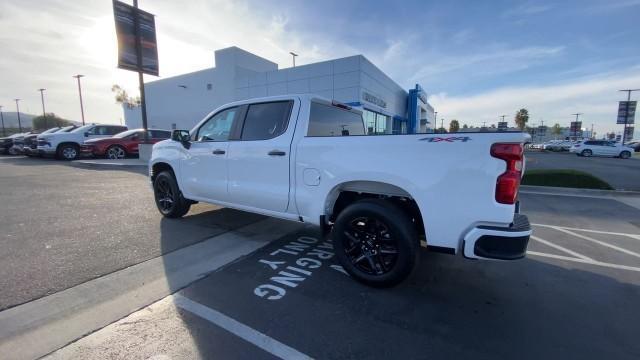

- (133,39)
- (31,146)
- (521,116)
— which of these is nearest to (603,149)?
(133,39)

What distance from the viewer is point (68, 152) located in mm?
15570

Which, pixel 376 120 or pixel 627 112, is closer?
pixel 376 120

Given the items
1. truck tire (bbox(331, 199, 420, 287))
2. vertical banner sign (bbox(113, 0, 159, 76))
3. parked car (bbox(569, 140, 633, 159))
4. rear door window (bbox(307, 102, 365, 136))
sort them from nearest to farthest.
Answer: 1. truck tire (bbox(331, 199, 420, 287))
2. rear door window (bbox(307, 102, 365, 136))
3. vertical banner sign (bbox(113, 0, 159, 76))
4. parked car (bbox(569, 140, 633, 159))

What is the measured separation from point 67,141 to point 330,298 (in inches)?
718

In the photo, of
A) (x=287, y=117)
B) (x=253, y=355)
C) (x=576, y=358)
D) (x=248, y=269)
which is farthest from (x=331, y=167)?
(x=576, y=358)

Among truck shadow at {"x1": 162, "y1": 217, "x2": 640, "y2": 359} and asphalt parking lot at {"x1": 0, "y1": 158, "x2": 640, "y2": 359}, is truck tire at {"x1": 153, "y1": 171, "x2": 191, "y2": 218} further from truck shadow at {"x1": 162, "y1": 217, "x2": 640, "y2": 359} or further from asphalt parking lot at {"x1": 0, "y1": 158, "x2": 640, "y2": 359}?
truck shadow at {"x1": 162, "y1": 217, "x2": 640, "y2": 359}

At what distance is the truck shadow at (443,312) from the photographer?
7.56 ft

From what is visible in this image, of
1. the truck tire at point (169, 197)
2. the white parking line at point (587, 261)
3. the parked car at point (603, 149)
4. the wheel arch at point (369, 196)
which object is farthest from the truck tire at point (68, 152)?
the parked car at point (603, 149)

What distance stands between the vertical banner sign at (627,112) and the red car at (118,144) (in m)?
54.8

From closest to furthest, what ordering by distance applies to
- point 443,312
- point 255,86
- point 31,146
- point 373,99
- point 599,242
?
point 443,312 → point 599,242 → point 31,146 → point 373,99 → point 255,86

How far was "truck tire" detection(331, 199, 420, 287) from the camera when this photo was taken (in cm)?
290

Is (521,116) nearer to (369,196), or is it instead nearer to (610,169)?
(610,169)

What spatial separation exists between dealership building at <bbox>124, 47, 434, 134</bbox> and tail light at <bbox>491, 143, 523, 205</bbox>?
1524 centimetres

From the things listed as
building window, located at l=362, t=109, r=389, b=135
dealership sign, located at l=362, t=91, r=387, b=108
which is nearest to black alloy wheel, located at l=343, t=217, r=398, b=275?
building window, located at l=362, t=109, r=389, b=135
